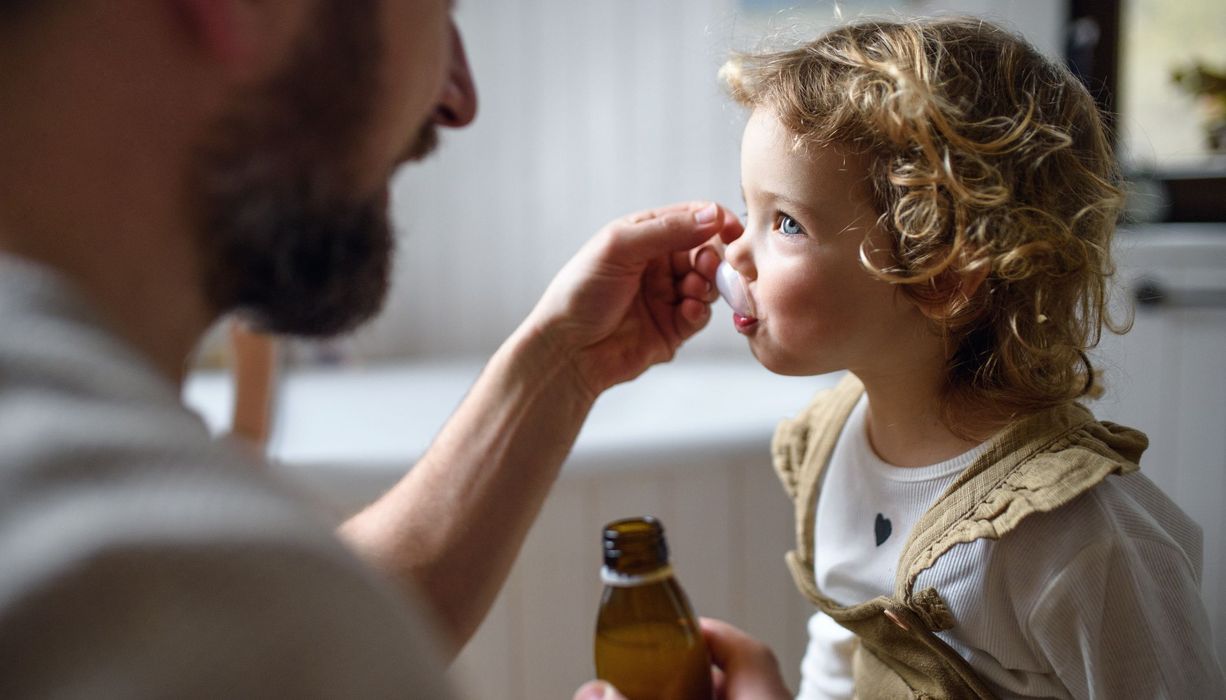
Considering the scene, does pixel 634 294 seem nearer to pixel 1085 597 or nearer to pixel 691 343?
pixel 1085 597

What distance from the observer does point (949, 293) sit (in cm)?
62

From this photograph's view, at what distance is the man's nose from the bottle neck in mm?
291

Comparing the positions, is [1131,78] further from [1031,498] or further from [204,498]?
[204,498]

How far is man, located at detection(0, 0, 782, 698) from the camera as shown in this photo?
27 centimetres

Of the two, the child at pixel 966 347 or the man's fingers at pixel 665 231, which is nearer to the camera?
the child at pixel 966 347

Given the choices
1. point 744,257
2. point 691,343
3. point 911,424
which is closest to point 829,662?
point 911,424

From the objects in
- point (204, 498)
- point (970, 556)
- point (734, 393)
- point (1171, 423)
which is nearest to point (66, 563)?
point (204, 498)

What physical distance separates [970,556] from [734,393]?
62.4 inches

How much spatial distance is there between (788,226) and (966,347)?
0.13 meters

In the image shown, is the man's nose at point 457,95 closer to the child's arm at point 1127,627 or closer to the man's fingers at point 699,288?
the man's fingers at point 699,288

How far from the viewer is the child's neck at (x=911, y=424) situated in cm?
65

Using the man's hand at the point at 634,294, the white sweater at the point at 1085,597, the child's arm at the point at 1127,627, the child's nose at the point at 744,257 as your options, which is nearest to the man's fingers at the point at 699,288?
the man's hand at the point at 634,294

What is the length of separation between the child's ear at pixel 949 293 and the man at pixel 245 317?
0.17 meters

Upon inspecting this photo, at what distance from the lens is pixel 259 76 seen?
48 cm
